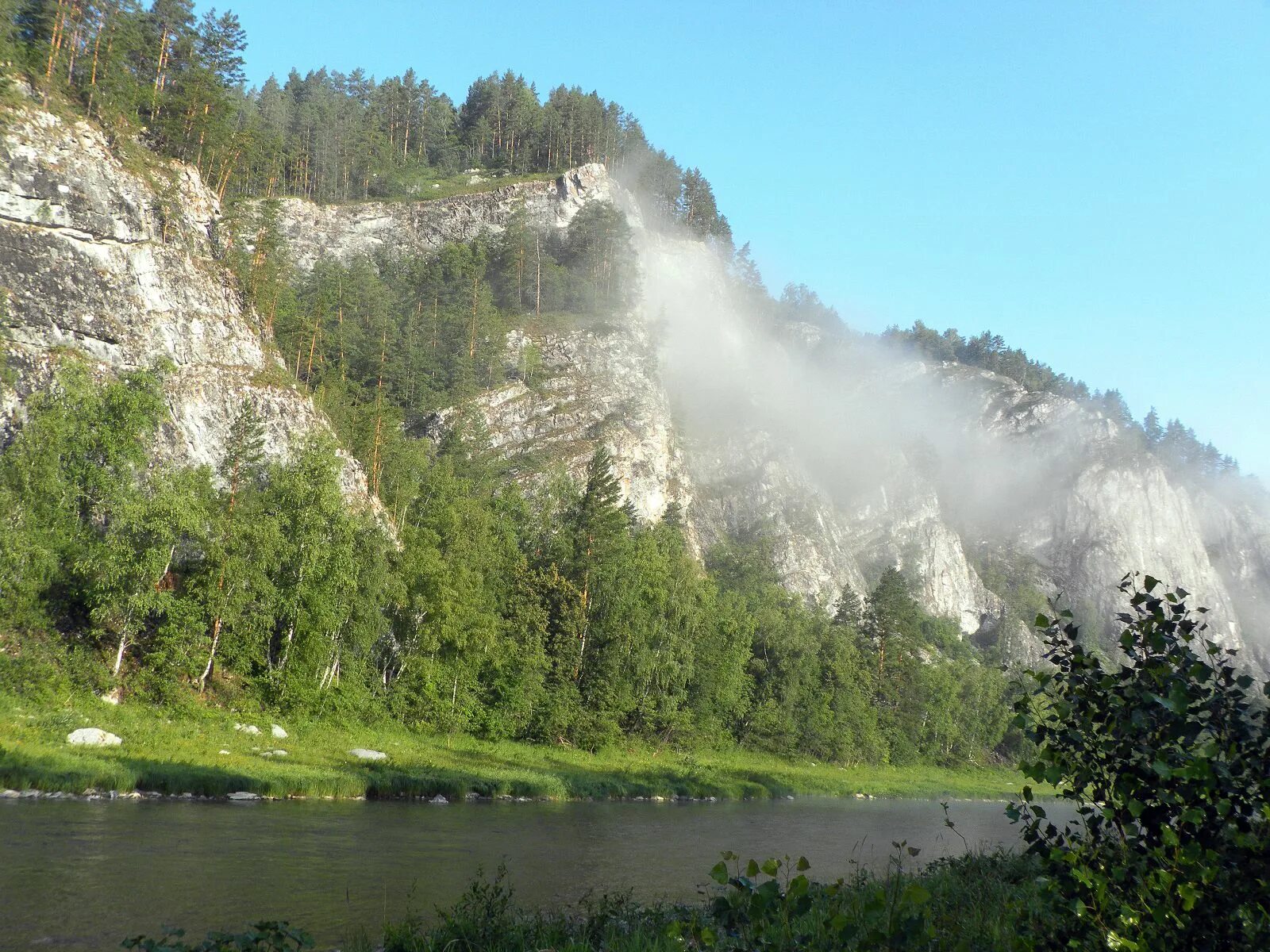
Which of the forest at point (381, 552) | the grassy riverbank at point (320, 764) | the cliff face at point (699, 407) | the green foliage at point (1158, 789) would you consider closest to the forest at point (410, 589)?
the forest at point (381, 552)

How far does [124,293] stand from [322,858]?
50.8m

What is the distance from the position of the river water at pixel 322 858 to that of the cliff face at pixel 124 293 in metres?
35.0

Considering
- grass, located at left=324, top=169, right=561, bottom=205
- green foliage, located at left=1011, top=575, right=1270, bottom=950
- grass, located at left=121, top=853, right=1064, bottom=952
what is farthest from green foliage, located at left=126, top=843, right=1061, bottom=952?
grass, located at left=324, top=169, right=561, bottom=205

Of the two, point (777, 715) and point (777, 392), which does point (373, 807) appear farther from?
point (777, 392)

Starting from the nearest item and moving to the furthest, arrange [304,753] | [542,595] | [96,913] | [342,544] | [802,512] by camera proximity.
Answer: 1. [96,913]
2. [304,753]
3. [342,544]
4. [542,595]
5. [802,512]

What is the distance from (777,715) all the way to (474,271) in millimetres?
67732

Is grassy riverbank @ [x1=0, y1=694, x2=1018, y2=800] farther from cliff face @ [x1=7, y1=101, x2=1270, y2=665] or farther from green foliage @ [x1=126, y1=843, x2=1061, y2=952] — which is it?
cliff face @ [x1=7, y1=101, x2=1270, y2=665]

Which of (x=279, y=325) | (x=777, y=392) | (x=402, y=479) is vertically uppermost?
(x=777, y=392)

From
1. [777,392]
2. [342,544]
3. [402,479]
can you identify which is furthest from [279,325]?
[777,392]

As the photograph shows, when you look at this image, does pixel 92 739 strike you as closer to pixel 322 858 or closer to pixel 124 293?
pixel 322 858

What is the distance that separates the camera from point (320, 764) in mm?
37656

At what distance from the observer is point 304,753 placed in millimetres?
39781

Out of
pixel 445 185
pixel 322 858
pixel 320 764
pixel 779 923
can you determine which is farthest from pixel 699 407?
pixel 779 923

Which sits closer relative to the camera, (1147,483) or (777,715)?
(777,715)
